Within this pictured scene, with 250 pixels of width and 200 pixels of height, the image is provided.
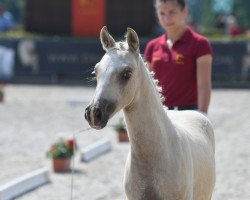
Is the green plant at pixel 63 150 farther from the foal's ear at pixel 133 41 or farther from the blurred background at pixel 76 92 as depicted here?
the foal's ear at pixel 133 41

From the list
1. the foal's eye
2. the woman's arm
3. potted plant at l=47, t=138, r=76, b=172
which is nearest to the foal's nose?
the foal's eye

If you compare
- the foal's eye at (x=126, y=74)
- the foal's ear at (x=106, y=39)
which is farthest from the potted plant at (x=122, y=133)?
the foal's eye at (x=126, y=74)

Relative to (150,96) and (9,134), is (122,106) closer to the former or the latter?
(150,96)

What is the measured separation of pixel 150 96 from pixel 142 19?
70.3ft

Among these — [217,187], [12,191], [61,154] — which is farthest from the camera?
[61,154]

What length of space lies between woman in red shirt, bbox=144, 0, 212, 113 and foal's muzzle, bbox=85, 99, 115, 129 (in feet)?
6.44

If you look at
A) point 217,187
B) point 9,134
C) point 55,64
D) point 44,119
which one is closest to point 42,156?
point 9,134

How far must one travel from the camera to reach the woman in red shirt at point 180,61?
21.4 ft

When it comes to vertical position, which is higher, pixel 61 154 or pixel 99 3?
pixel 61 154

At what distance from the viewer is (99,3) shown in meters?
27.0

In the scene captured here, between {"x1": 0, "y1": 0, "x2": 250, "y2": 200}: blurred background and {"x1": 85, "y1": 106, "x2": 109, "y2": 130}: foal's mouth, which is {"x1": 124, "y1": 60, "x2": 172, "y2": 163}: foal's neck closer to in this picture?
{"x1": 85, "y1": 106, "x2": 109, "y2": 130}: foal's mouth

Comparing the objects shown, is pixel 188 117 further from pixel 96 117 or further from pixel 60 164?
pixel 60 164

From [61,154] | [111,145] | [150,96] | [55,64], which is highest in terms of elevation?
[150,96]

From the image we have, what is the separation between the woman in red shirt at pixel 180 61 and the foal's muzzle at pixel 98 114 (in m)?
1.96
